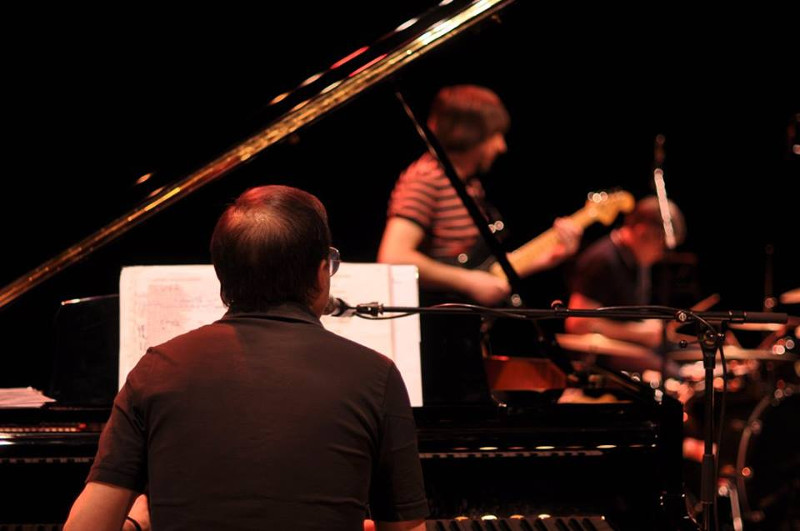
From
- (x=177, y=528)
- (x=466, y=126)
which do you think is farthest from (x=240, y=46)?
(x=177, y=528)

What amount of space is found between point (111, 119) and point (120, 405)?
3641 mm

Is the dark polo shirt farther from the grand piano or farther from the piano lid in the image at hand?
the piano lid

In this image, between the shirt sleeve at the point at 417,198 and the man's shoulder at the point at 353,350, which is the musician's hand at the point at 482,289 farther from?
the man's shoulder at the point at 353,350

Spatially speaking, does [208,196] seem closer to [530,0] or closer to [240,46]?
[240,46]

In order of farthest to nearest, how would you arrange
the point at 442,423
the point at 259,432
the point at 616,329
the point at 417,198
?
the point at 616,329 < the point at 417,198 < the point at 442,423 < the point at 259,432

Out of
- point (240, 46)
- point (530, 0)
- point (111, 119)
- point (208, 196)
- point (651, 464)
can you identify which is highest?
point (530, 0)

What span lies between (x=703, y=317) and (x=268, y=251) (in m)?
1.09

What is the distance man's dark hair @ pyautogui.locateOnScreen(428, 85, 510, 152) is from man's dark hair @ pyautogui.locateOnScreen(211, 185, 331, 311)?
8.10ft

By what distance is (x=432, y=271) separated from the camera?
3.84 metres

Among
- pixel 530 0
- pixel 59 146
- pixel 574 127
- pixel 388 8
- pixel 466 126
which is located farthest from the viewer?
pixel 574 127

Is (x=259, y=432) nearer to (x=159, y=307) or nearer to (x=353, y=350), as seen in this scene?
(x=353, y=350)

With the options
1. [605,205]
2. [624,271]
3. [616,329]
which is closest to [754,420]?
[616,329]

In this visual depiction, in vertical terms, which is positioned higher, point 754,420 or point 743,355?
point 743,355

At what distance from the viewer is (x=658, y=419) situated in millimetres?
2545
